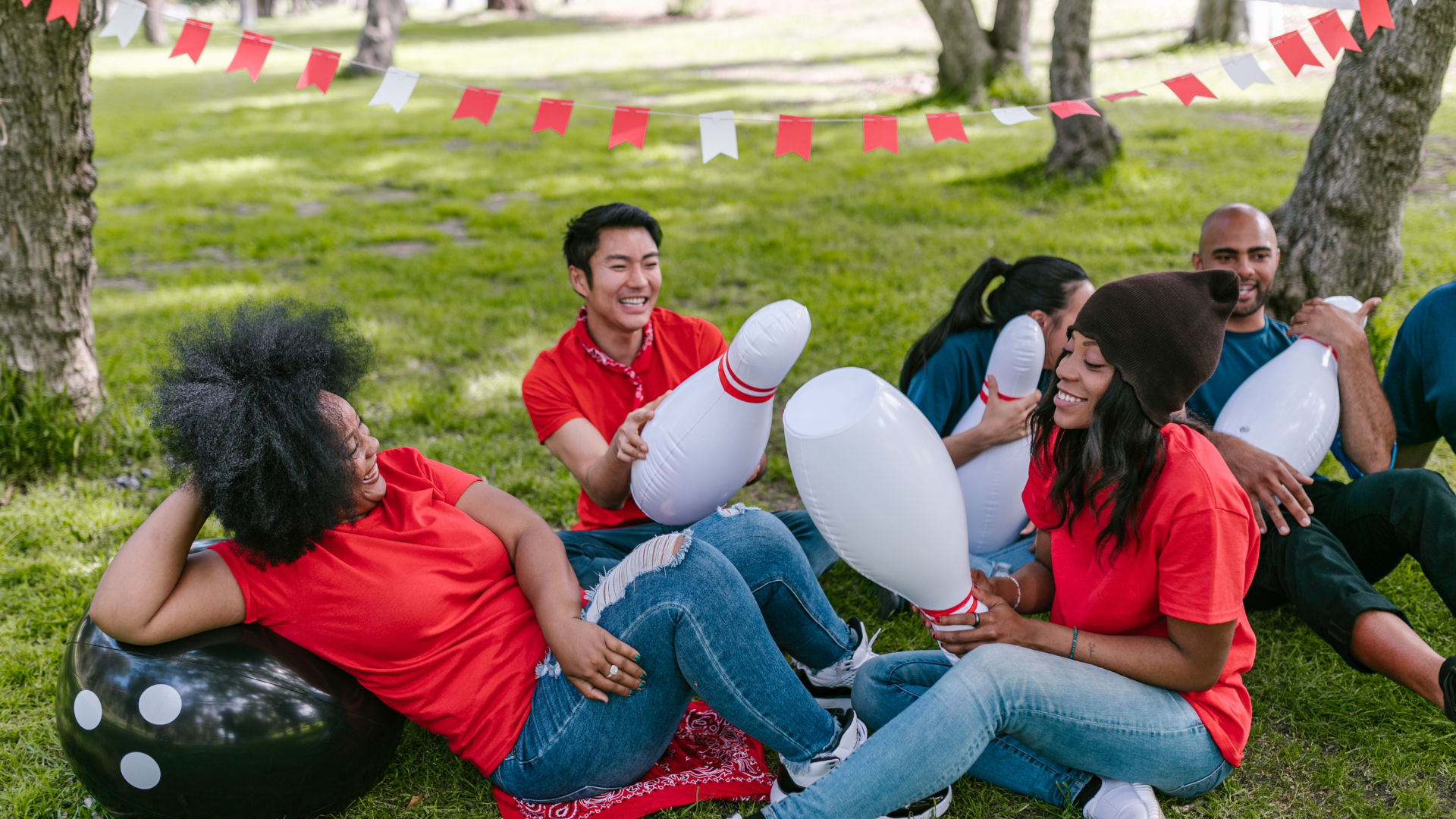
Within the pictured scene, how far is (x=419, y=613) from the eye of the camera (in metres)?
1.91

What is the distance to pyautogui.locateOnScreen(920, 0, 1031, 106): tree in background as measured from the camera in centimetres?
895

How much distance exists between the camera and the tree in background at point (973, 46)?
29.3 ft

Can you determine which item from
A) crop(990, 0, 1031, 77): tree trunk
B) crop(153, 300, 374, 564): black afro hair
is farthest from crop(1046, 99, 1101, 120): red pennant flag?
crop(990, 0, 1031, 77): tree trunk

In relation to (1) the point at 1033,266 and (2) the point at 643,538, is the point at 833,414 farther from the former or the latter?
(1) the point at 1033,266

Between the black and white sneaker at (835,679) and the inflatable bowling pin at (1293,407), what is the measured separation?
3.82 ft

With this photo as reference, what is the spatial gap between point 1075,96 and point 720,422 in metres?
5.05

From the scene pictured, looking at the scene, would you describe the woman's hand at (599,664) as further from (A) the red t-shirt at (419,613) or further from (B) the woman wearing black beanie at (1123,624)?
(B) the woman wearing black beanie at (1123,624)

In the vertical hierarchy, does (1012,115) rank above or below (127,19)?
below

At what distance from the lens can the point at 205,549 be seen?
6.31 feet

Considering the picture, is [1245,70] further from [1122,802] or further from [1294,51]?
[1122,802]

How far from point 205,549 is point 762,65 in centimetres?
1293

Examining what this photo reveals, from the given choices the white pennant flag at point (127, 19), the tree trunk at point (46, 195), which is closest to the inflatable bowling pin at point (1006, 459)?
the white pennant flag at point (127, 19)

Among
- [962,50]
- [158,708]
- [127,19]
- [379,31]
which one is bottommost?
[158,708]

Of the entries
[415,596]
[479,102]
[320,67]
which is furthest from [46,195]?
[415,596]
